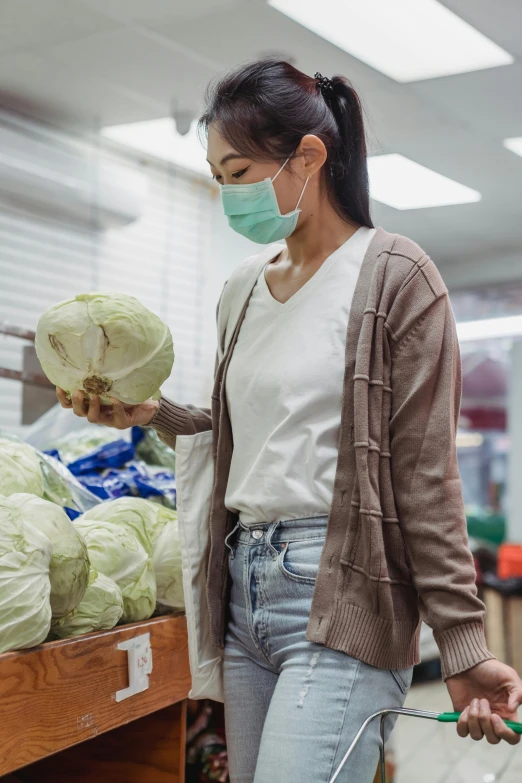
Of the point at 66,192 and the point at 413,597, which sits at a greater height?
the point at 66,192

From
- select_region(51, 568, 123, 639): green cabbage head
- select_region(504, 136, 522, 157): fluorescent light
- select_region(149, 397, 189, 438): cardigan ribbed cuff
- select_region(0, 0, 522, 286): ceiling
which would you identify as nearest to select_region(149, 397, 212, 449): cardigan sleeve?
select_region(149, 397, 189, 438): cardigan ribbed cuff

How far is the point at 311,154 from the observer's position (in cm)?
160

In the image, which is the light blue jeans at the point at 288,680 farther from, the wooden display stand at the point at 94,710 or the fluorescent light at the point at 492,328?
the fluorescent light at the point at 492,328

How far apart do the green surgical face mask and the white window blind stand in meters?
2.64

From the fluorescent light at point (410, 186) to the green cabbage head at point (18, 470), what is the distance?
140 inches

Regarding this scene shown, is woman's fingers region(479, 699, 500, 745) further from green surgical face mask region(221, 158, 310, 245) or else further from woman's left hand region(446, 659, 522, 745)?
green surgical face mask region(221, 158, 310, 245)

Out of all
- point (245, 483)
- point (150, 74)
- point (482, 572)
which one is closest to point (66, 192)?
point (150, 74)

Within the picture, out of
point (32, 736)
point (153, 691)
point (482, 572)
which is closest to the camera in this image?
point (32, 736)

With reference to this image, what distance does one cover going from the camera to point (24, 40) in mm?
3760

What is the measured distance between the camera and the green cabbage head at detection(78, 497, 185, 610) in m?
2.29

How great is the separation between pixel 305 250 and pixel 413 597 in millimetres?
661

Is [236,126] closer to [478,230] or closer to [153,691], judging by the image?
[153,691]

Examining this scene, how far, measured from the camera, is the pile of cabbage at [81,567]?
1606 millimetres

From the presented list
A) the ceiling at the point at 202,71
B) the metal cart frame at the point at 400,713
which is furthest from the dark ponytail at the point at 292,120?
Result: the ceiling at the point at 202,71
